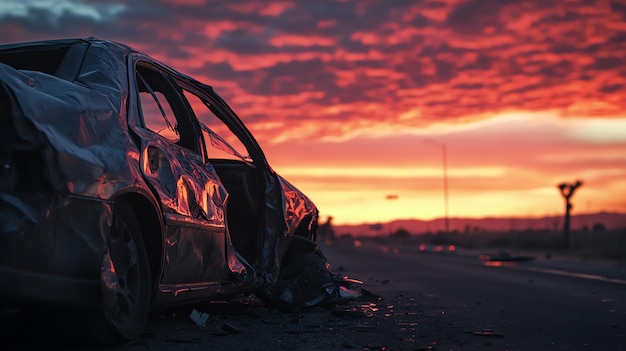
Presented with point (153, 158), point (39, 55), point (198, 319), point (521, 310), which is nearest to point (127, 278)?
point (153, 158)

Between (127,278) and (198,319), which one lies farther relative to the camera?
(198,319)

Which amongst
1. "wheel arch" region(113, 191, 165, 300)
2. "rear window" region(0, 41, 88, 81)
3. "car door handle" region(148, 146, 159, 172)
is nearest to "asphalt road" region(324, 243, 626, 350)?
"wheel arch" region(113, 191, 165, 300)

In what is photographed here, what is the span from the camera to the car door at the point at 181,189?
5242mm

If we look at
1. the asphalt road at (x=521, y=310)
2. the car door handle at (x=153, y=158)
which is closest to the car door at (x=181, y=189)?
the car door handle at (x=153, y=158)

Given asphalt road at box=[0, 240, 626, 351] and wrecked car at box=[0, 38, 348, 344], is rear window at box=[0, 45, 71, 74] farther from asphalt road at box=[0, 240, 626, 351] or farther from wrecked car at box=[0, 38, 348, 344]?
asphalt road at box=[0, 240, 626, 351]

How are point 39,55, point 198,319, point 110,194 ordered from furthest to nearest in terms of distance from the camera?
point 198,319, point 39,55, point 110,194

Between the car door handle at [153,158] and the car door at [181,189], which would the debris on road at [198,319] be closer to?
the car door at [181,189]

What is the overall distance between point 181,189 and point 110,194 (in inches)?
41.0

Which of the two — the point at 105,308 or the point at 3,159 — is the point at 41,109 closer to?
the point at 3,159

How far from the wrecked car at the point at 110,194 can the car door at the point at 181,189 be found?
0.01 m

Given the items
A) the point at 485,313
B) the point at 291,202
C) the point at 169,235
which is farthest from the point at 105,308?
the point at 485,313

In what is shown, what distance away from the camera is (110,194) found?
4508mm

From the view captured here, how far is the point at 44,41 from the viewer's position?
5.66 meters

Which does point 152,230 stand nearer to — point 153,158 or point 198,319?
point 153,158
